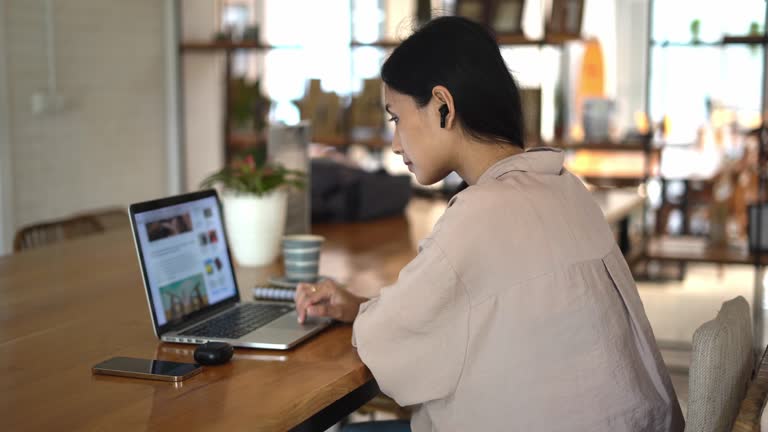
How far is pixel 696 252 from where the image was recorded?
184 inches

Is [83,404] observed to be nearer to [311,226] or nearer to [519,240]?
[519,240]

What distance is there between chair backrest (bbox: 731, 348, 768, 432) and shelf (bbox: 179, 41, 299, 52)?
188 inches

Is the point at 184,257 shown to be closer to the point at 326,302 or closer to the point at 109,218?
the point at 326,302

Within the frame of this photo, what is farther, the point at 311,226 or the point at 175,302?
the point at 311,226

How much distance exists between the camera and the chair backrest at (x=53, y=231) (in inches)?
120

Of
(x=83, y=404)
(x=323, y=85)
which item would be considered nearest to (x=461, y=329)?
(x=83, y=404)

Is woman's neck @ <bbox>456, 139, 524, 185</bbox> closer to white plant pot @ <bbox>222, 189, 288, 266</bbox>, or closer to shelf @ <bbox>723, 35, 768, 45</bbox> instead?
white plant pot @ <bbox>222, 189, 288, 266</bbox>

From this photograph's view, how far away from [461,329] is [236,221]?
1.26 meters

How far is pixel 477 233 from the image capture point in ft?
4.90

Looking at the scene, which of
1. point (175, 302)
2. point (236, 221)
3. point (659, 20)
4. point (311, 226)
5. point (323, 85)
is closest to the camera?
point (175, 302)

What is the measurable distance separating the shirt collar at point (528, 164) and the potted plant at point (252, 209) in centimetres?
112

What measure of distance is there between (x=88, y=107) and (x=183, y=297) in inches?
153

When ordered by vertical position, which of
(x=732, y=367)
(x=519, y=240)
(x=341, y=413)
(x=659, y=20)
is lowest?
(x=341, y=413)

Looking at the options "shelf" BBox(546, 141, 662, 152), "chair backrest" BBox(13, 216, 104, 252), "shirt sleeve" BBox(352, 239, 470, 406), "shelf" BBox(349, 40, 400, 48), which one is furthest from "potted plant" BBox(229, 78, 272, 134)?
"shirt sleeve" BBox(352, 239, 470, 406)
